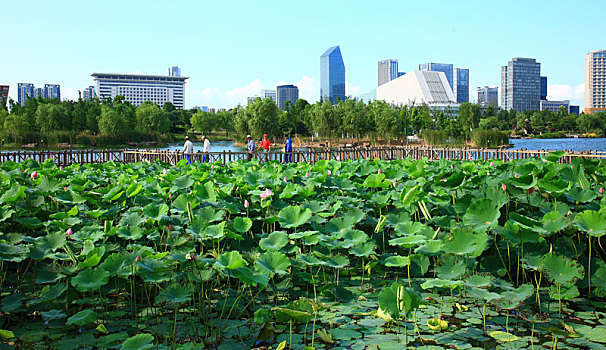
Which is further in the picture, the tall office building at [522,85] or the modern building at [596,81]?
the tall office building at [522,85]

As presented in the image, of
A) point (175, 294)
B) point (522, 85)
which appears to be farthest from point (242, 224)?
point (522, 85)

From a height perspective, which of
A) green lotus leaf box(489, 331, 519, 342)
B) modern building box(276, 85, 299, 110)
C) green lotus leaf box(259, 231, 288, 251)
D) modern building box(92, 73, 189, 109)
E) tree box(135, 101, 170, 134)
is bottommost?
green lotus leaf box(489, 331, 519, 342)

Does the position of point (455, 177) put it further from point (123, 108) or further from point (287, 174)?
point (123, 108)

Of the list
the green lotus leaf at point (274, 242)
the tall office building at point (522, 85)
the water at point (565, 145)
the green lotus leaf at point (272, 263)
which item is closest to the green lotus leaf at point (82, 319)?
the green lotus leaf at point (272, 263)

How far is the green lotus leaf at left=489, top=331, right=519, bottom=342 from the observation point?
7.09 feet

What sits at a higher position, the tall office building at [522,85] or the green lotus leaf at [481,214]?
the tall office building at [522,85]

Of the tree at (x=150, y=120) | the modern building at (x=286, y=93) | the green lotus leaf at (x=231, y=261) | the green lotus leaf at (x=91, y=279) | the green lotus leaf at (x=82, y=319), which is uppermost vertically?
the modern building at (x=286, y=93)

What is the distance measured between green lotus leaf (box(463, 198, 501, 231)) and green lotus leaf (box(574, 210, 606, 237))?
40 centimetres

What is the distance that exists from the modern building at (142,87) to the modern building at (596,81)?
119m

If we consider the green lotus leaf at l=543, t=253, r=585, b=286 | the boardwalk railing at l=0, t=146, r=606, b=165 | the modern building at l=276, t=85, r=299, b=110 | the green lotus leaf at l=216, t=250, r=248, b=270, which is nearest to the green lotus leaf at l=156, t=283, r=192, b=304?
the green lotus leaf at l=216, t=250, r=248, b=270

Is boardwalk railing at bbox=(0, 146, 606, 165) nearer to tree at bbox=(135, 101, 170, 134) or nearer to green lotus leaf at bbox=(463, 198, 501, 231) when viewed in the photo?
green lotus leaf at bbox=(463, 198, 501, 231)

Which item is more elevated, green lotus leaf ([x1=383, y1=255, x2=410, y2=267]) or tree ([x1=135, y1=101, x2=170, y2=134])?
tree ([x1=135, y1=101, x2=170, y2=134])

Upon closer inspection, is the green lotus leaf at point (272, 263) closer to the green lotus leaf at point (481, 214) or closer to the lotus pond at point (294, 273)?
the lotus pond at point (294, 273)

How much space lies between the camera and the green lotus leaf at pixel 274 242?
8.12 feet
